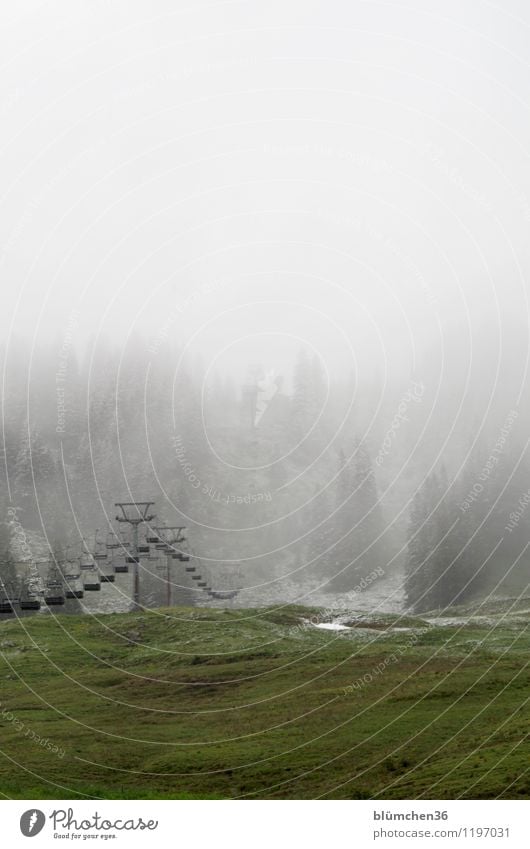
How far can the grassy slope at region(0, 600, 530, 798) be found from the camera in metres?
36.0

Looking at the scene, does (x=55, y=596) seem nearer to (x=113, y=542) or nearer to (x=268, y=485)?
(x=113, y=542)

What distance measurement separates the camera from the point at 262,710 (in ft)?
162

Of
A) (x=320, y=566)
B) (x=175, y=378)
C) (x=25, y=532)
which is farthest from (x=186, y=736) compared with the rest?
(x=175, y=378)

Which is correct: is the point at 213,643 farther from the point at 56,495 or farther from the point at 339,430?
the point at 339,430

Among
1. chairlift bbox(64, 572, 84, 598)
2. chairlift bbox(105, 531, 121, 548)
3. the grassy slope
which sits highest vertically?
chairlift bbox(105, 531, 121, 548)

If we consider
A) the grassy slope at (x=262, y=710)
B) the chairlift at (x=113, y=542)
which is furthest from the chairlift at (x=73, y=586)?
the grassy slope at (x=262, y=710)
